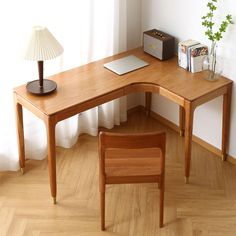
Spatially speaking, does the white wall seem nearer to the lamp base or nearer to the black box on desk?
the black box on desk

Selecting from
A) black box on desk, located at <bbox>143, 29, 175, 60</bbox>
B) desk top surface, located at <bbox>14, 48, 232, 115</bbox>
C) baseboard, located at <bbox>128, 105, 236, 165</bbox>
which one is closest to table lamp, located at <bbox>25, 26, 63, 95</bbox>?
desk top surface, located at <bbox>14, 48, 232, 115</bbox>

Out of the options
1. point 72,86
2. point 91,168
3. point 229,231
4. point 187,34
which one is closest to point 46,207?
point 91,168

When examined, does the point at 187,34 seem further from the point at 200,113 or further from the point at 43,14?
the point at 43,14

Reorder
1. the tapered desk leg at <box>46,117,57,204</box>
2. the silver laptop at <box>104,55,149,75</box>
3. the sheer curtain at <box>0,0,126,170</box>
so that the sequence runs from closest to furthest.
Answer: the tapered desk leg at <box>46,117,57,204</box>, the sheer curtain at <box>0,0,126,170</box>, the silver laptop at <box>104,55,149,75</box>

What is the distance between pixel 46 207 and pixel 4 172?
0.51 meters

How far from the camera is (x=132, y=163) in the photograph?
2.94 metres

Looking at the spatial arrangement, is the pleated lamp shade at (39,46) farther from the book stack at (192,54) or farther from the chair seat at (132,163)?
the book stack at (192,54)

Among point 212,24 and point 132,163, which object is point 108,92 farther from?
point 212,24

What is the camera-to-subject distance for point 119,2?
144 inches

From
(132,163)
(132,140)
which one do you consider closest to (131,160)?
(132,163)

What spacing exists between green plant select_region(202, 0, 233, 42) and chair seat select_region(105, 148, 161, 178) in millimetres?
861

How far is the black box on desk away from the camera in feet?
11.8

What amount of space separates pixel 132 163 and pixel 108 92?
1.77ft

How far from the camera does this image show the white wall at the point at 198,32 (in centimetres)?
331
